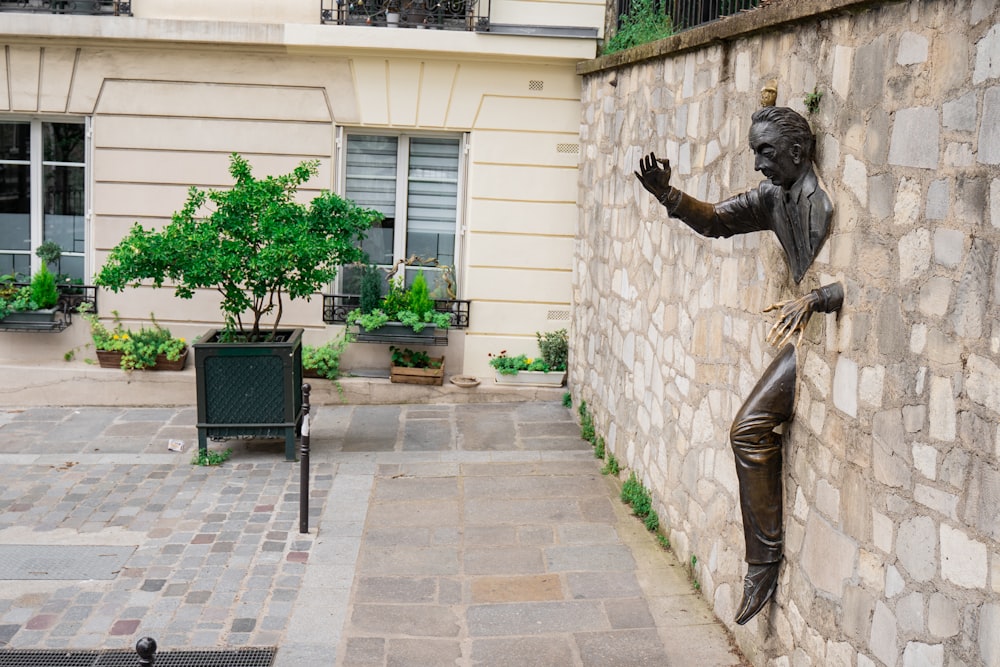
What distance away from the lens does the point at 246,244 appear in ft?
29.9

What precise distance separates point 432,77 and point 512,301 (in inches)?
89.1

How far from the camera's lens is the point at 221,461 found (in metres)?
9.15

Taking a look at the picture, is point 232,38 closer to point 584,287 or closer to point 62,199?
point 62,199

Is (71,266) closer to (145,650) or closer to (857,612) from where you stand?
(145,650)

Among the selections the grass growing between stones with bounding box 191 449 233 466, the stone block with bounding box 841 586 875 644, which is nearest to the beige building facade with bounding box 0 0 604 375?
the grass growing between stones with bounding box 191 449 233 466

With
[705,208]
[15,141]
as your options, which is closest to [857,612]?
[705,208]

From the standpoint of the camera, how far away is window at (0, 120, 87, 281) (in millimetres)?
11344

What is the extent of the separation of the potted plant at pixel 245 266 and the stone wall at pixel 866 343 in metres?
3.20

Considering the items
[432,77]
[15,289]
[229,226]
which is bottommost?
[15,289]

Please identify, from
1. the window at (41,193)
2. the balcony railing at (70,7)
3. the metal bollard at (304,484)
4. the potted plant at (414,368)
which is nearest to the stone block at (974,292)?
the metal bollard at (304,484)

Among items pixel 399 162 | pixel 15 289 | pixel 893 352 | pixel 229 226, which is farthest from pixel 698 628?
pixel 15 289

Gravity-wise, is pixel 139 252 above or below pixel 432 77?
below

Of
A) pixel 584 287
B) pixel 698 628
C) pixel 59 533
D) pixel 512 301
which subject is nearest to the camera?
pixel 698 628

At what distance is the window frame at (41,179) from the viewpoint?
1122cm
